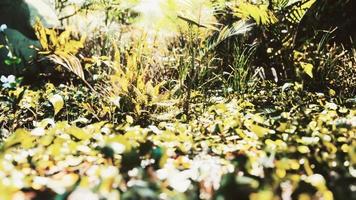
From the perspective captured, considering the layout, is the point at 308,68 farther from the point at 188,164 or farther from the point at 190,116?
the point at 188,164

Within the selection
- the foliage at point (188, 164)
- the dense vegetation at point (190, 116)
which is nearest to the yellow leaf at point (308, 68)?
the dense vegetation at point (190, 116)

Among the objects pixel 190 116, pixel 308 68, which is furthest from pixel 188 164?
pixel 308 68

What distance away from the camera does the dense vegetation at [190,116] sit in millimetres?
1784

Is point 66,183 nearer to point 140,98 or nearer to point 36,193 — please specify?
point 36,193

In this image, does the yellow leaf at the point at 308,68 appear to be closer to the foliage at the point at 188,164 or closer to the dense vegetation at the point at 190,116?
the dense vegetation at the point at 190,116

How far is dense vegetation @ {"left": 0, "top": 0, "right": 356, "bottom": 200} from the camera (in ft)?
5.85

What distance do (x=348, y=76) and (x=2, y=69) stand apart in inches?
138

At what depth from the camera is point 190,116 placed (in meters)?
3.29

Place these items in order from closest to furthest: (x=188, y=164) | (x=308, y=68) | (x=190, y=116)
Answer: (x=188, y=164), (x=190, y=116), (x=308, y=68)

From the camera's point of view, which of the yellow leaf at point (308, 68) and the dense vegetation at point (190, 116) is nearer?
the dense vegetation at point (190, 116)

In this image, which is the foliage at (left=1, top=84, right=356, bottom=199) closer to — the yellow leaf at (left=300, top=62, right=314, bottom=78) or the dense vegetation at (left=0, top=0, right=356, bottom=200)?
the dense vegetation at (left=0, top=0, right=356, bottom=200)

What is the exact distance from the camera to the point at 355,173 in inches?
76.5

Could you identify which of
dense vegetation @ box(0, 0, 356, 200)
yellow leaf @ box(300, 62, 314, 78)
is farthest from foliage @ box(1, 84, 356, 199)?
yellow leaf @ box(300, 62, 314, 78)

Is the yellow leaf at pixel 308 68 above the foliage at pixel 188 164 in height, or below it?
below
